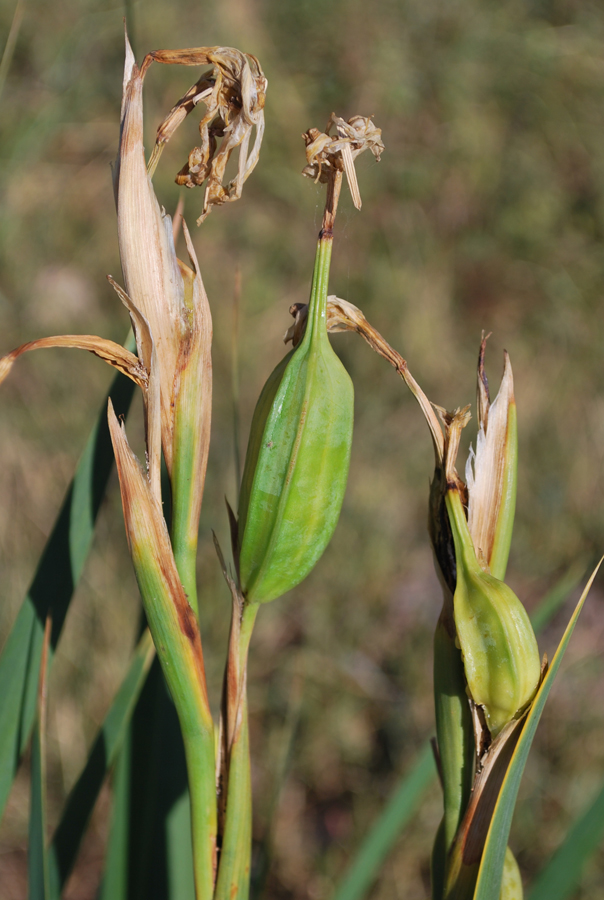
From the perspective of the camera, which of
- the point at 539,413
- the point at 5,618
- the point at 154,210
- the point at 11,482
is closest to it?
the point at 154,210

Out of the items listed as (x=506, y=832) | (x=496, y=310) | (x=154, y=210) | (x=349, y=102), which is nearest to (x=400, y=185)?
(x=349, y=102)

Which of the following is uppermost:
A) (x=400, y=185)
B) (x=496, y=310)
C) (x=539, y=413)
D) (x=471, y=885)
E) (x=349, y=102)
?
(x=349, y=102)

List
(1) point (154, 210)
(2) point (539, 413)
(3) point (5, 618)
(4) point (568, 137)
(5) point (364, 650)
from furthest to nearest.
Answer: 1. (4) point (568, 137)
2. (2) point (539, 413)
3. (5) point (364, 650)
4. (3) point (5, 618)
5. (1) point (154, 210)

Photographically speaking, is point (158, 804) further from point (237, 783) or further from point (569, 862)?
point (569, 862)

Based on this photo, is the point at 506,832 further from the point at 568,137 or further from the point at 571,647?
the point at 568,137

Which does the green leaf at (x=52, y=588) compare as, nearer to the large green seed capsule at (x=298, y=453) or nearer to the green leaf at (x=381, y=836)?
the large green seed capsule at (x=298, y=453)

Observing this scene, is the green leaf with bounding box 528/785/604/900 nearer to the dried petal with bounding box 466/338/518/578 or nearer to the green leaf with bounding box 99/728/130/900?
the dried petal with bounding box 466/338/518/578

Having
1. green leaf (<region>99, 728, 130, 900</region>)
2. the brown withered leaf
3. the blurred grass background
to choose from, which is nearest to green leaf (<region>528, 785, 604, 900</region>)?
green leaf (<region>99, 728, 130, 900</region>)
